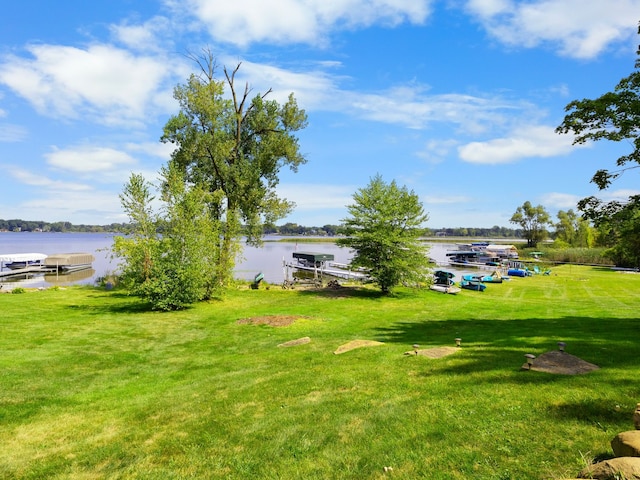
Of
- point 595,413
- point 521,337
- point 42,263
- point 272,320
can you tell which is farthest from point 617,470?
point 42,263

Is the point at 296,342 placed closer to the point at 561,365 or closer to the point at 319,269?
the point at 561,365

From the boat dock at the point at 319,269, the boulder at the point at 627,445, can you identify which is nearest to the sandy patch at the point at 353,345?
the boulder at the point at 627,445

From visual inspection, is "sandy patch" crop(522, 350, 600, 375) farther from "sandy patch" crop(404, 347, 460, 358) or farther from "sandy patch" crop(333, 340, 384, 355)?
"sandy patch" crop(333, 340, 384, 355)

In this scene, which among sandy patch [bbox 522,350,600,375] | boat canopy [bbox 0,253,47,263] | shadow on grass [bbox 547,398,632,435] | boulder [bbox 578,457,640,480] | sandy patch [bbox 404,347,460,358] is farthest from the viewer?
boat canopy [bbox 0,253,47,263]

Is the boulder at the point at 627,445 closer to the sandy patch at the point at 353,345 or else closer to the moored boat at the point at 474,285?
the sandy patch at the point at 353,345

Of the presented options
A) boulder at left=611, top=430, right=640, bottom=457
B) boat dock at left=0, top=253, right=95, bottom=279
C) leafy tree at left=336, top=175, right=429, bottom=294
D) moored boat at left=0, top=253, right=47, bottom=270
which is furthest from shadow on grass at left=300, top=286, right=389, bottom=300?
moored boat at left=0, top=253, right=47, bottom=270

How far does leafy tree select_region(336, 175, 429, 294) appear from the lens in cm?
3225

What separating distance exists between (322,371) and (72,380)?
27.4 feet

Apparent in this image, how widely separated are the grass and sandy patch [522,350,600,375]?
0.33 meters

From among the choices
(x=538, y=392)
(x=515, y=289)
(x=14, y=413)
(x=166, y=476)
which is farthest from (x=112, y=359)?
(x=515, y=289)

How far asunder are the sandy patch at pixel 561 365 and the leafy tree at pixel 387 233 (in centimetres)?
2157

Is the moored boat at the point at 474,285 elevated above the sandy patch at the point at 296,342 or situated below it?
below

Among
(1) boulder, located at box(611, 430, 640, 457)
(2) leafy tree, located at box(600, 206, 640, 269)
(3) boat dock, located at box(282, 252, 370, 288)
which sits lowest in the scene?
(3) boat dock, located at box(282, 252, 370, 288)

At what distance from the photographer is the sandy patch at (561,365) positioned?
9125mm
